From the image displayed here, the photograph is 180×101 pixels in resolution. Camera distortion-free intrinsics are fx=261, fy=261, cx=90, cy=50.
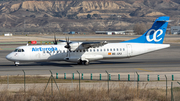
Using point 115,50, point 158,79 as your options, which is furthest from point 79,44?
point 158,79

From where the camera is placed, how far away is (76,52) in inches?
1545

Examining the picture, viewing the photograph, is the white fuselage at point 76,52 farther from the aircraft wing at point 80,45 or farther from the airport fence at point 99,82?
the airport fence at point 99,82

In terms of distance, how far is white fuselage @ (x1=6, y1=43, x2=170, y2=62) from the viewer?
38062 millimetres

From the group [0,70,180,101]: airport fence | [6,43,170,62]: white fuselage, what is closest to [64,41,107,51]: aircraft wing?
[6,43,170,62]: white fuselage

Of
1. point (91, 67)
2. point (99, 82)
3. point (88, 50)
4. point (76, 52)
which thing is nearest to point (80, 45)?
point (76, 52)

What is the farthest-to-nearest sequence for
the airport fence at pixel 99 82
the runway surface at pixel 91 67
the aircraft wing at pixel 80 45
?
1. the aircraft wing at pixel 80 45
2. the runway surface at pixel 91 67
3. the airport fence at pixel 99 82

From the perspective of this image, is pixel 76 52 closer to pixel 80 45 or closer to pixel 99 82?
pixel 80 45

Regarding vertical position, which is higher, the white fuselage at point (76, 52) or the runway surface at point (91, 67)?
the white fuselage at point (76, 52)

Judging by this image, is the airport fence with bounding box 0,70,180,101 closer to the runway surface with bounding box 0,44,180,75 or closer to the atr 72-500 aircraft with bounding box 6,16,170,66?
the runway surface with bounding box 0,44,180,75

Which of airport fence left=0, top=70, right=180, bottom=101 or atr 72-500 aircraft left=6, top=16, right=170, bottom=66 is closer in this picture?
airport fence left=0, top=70, right=180, bottom=101

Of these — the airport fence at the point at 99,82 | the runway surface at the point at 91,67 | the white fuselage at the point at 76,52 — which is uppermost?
the white fuselage at the point at 76,52

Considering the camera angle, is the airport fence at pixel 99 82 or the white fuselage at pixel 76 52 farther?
the white fuselage at pixel 76 52

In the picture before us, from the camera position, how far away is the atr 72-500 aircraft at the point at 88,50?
125 feet

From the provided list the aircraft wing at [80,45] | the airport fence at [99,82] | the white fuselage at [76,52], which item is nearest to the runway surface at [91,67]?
the white fuselage at [76,52]
